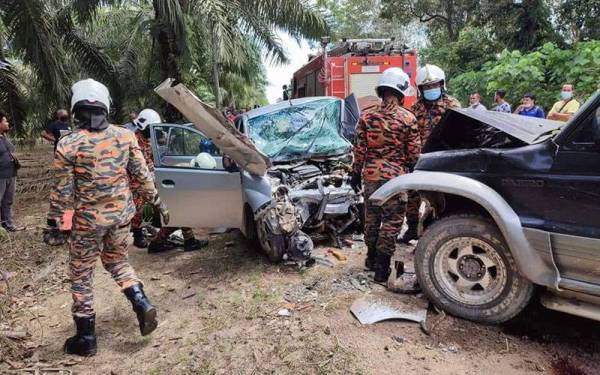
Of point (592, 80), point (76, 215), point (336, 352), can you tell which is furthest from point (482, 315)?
point (592, 80)

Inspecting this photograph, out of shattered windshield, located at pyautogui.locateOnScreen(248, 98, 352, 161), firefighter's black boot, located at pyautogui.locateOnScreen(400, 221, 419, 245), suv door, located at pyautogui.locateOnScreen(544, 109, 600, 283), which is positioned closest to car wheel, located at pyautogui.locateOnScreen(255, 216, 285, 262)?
shattered windshield, located at pyautogui.locateOnScreen(248, 98, 352, 161)

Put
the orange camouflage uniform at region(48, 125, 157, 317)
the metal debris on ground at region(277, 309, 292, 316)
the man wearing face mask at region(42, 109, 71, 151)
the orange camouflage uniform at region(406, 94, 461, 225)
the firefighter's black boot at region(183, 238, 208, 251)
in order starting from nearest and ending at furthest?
the orange camouflage uniform at region(48, 125, 157, 317)
the metal debris on ground at region(277, 309, 292, 316)
the orange camouflage uniform at region(406, 94, 461, 225)
the firefighter's black boot at region(183, 238, 208, 251)
the man wearing face mask at region(42, 109, 71, 151)

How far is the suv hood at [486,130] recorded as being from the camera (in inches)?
123

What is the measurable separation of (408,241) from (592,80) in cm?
607

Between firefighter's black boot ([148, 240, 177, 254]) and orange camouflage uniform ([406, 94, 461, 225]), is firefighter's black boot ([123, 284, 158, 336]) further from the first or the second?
orange camouflage uniform ([406, 94, 461, 225])

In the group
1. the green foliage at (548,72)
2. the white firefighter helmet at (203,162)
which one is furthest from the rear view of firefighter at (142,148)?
the green foliage at (548,72)

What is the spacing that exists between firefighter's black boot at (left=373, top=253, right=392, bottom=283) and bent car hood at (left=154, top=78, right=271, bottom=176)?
1.43 metres

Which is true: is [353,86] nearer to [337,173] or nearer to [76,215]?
[337,173]

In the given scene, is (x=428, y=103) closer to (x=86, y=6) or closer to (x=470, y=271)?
(x=470, y=271)

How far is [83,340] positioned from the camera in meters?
3.21

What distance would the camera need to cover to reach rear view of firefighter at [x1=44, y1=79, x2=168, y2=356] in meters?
3.03

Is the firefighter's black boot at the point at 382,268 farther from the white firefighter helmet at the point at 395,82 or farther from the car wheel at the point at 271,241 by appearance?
the white firefighter helmet at the point at 395,82

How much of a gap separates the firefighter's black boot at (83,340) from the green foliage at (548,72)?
9.06 m

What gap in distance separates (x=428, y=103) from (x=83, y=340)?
3992mm
